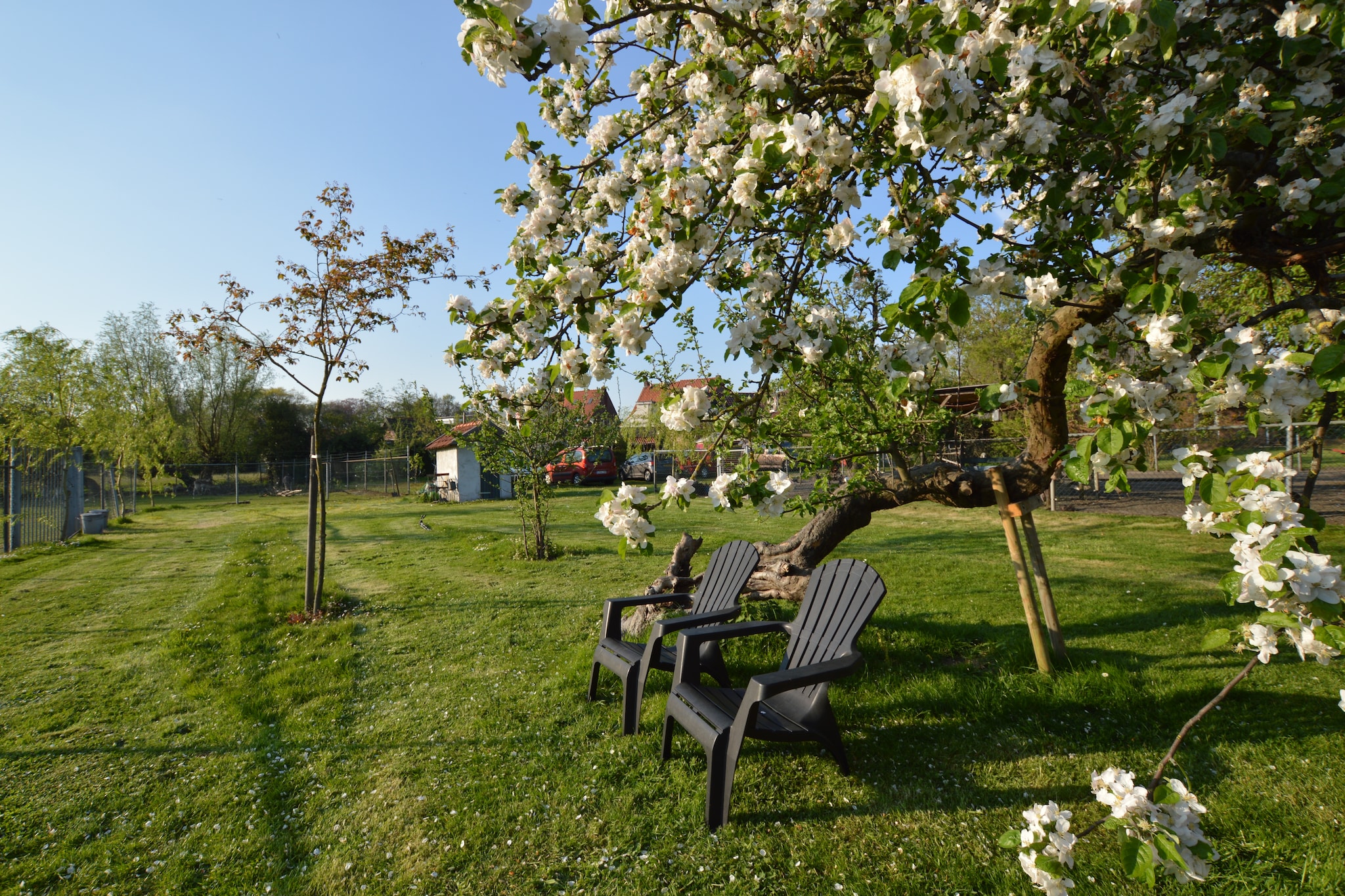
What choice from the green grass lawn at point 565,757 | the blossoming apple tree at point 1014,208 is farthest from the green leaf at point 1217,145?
the green grass lawn at point 565,757

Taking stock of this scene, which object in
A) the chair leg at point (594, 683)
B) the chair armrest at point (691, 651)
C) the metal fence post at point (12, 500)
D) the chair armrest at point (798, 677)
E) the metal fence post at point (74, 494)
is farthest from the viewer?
the metal fence post at point (74, 494)

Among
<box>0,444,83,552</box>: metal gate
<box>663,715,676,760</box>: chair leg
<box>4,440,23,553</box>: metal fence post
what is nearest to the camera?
<box>663,715,676,760</box>: chair leg

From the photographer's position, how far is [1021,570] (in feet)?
12.2

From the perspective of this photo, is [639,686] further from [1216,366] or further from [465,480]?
[465,480]

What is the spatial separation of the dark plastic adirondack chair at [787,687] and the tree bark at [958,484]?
2.41 ft

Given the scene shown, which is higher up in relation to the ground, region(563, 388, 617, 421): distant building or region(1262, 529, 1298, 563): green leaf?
region(563, 388, 617, 421): distant building

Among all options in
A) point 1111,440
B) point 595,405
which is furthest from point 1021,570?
point 595,405

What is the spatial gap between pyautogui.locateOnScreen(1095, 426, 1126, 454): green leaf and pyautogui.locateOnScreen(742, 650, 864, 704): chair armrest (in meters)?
1.45

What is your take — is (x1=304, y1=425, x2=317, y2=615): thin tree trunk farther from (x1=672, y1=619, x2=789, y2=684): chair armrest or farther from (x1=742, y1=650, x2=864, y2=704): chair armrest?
(x1=742, y1=650, x2=864, y2=704): chair armrest

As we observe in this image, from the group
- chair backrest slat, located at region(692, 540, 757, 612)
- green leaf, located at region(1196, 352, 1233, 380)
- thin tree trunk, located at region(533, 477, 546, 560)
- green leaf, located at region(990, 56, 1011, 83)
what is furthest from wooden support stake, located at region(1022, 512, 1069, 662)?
thin tree trunk, located at region(533, 477, 546, 560)

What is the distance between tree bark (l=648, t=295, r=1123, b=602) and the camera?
3424mm

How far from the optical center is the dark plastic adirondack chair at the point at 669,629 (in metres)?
3.23

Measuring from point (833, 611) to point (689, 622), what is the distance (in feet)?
2.51

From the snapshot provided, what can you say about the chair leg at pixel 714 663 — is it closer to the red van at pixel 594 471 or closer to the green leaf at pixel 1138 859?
the green leaf at pixel 1138 859
